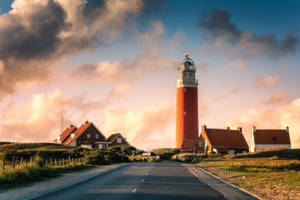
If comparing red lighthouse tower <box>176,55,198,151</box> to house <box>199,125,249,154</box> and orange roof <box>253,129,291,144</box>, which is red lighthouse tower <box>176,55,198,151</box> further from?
orange roof <box>253,129,291,144</box>

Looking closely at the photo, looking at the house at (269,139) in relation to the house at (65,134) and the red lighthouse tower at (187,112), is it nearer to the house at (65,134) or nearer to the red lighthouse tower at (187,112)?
the red lighthouse tower at (187,112)

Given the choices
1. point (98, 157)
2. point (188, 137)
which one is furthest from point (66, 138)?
point (98, 157)

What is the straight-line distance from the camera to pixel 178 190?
17875 millimetres

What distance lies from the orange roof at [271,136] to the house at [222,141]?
3.07 metres

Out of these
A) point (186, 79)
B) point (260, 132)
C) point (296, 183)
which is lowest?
point (296, 183)

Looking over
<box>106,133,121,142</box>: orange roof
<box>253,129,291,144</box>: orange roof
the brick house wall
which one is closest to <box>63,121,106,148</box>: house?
the brick house wall

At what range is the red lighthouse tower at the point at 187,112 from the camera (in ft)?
259

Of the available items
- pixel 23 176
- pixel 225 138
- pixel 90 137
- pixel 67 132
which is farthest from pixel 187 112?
pixel 23 176

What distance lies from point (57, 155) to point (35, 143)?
21108 mm

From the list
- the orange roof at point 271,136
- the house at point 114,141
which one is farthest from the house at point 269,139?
the house at point 114,141

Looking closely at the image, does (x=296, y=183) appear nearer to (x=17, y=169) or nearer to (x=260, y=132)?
(x=17, y=169)

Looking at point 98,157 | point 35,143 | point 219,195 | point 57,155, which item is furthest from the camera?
point 35,143

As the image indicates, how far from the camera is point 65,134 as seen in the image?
98812mm

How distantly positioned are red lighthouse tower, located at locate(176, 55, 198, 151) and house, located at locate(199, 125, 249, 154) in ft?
9.07
